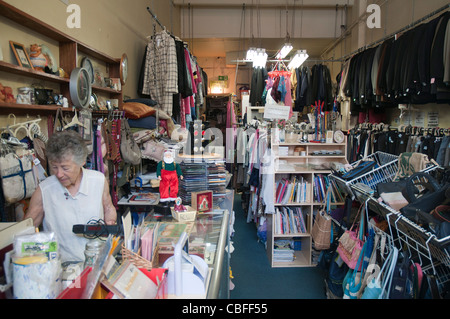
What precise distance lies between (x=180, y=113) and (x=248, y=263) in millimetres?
2362

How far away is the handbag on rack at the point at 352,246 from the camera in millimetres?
2340

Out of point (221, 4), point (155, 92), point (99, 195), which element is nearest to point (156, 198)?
point (99, 195)

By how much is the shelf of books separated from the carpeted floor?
0.53 feet

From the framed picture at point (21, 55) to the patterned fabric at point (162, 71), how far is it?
1.85 meters

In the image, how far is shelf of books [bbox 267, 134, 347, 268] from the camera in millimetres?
3771

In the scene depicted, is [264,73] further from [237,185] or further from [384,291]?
[384,291]

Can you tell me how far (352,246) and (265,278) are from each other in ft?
4.61

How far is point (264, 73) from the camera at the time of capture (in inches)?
291

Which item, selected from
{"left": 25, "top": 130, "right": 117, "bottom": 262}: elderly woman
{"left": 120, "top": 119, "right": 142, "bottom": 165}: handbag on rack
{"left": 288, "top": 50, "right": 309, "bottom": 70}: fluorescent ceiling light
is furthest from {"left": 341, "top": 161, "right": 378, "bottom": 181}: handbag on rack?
{"left": 288, "top": 50, "right": 309, "bottom": 70}: fluorescent ceiling light

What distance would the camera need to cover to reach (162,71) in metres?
3.92

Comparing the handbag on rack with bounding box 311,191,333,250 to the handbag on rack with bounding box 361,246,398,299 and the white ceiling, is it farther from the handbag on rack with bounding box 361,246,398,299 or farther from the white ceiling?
the white ceiling

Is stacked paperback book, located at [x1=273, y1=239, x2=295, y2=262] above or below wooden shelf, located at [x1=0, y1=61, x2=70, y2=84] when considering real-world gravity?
below

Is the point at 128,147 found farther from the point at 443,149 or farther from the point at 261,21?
the point at 261,21

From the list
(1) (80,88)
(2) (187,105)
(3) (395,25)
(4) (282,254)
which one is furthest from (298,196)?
(3) (395,25)
